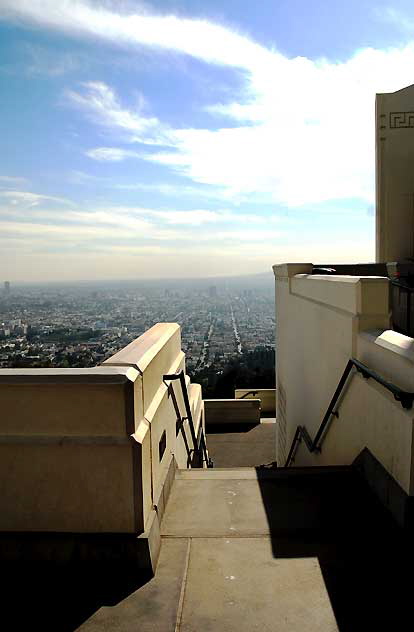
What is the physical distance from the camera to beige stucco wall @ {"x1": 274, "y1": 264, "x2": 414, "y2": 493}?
378cm

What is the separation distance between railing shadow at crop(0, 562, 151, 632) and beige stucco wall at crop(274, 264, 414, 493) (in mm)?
2201

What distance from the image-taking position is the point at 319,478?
15.3 ft

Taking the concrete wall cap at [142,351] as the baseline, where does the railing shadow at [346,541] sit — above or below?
below

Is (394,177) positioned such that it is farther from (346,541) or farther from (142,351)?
(346,541)

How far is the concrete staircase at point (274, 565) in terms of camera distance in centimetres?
273

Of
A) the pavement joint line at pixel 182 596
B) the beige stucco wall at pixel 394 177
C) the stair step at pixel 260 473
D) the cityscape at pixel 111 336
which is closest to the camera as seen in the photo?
the pavement joint line at pixel 182 596

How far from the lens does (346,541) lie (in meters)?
3.50

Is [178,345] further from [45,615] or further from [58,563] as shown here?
[45,615]

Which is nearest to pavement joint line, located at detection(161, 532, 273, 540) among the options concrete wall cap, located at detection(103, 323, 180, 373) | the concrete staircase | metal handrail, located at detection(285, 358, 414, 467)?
the concrete staircase

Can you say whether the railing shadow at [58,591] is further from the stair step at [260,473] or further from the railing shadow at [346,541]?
the stair step at [260,473]

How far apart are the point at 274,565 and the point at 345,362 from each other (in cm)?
256

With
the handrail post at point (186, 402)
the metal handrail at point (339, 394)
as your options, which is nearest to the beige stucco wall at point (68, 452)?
the handrail post at point (186, 402)

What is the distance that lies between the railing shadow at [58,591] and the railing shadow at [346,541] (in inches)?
44.9

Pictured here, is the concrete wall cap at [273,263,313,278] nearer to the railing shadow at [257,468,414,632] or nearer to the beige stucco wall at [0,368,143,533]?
the railing shadow at [257,468,414,632]
